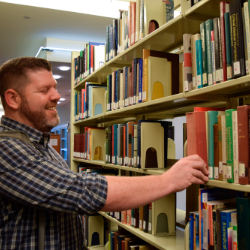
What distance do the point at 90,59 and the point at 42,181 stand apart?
81.6 inches

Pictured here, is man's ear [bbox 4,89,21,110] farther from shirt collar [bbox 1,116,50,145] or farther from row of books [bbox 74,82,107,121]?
row of books [bbox 74,82,107,121]

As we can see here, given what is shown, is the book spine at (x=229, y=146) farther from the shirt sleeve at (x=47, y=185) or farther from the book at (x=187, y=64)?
the shirt sleeve at (x=47, y=185)

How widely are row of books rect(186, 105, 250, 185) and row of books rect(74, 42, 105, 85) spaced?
68.7 inches

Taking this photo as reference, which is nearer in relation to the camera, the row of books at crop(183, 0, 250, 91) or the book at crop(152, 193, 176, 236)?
the row of books at crop(183, 0, 250, 91)

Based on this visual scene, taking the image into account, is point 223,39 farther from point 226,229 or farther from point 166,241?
point 166,241

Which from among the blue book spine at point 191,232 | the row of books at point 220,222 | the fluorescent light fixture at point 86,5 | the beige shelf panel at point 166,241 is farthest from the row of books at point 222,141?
the fluorescent light fixture at point 86,5

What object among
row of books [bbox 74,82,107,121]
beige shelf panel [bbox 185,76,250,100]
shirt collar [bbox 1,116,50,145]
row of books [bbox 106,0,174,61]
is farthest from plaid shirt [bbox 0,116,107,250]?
row of books [bbox 74,82,107,121]

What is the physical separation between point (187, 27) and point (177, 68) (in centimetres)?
33

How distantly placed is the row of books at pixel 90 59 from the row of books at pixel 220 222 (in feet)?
6.16

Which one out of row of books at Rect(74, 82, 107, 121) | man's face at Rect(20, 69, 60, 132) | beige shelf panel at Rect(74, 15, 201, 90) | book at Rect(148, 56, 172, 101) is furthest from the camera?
row of books at Rect(74, 82, 107, 121)

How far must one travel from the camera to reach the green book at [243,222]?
1.06 metres

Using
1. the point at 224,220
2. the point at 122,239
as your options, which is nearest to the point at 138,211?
the point at 122,239

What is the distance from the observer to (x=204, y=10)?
1.32 metres

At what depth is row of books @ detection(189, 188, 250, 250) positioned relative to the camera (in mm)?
1080
